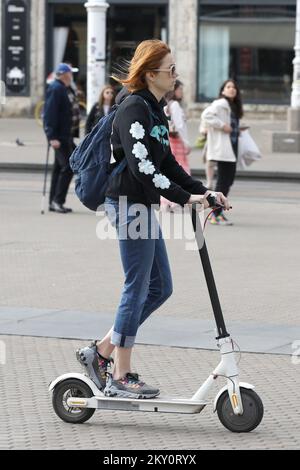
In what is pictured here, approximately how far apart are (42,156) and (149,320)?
47.7 ft

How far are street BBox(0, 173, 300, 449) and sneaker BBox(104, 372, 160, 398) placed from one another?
0.16 m

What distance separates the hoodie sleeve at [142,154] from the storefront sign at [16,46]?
90.2ft

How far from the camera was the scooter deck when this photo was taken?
20.0 ft

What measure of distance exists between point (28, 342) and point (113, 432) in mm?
2207

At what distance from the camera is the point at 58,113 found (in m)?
15.5

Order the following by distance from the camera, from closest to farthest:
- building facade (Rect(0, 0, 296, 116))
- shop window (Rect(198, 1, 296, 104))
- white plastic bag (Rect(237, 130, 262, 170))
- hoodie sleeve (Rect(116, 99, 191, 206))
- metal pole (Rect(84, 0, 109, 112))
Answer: hoodie sleeve (Rect(116, 99, 191, 206)) → white plastic bag (Rect(237, 130, 262, 170)) → metal pole (Rect(84, 0, 109, 112)) → shop window (Rect(198, 1, 296, 104)) → building facade (Rect(0, 0, 296, 116))

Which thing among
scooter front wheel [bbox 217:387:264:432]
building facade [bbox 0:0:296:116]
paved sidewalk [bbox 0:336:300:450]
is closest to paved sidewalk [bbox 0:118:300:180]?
building facade [bbox 0:0:296:116]

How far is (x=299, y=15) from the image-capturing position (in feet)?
82.9

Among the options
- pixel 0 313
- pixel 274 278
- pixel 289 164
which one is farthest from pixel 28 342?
pixel 289 164

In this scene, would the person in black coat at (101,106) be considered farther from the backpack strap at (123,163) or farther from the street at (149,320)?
the backpack strap at (123,163)

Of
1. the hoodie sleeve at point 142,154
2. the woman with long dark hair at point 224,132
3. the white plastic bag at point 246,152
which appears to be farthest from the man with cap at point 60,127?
the hoodie sleeve at point 142,154

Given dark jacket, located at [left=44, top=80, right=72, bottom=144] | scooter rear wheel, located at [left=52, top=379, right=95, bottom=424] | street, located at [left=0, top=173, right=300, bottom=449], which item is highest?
dark jacket, located at [left=44, top=80, right=72, bottom=144]

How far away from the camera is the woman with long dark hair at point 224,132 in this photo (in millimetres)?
14773

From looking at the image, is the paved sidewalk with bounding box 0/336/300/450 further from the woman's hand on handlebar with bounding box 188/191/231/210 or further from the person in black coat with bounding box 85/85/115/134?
the person in black coat with bounding box 85/85/115/134
